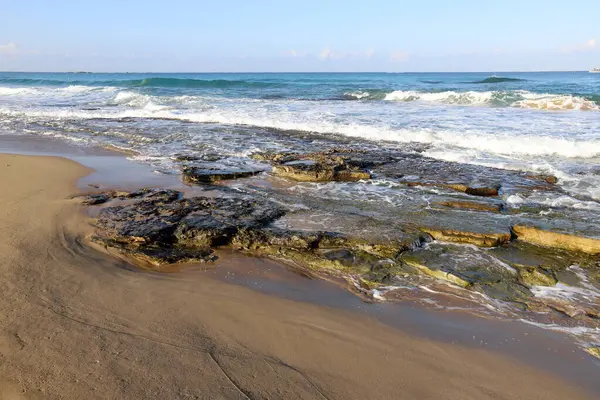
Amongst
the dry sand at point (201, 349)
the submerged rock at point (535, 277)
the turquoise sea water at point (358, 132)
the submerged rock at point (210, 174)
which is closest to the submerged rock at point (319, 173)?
the submerged rock at point (210, 174)

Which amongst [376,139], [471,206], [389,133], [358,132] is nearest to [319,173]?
[471,206]

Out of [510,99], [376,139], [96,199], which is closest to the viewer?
[96,199]

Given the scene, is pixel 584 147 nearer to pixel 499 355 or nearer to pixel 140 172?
pixel 499 355

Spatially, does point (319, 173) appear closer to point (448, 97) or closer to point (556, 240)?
point (556, 240)

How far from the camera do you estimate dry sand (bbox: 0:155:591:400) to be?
2.45m

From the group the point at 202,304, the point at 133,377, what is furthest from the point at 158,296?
the point at 133,377

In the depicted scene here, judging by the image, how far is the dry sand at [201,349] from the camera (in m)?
2.45

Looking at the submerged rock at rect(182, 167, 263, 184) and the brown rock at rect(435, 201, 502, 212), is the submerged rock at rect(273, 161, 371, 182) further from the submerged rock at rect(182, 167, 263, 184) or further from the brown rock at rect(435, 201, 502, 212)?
the brown rock at rect(435, 201, 502, 212)

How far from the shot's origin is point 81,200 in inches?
227

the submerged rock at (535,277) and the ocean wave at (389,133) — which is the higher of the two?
the ocean wave at (389,133)

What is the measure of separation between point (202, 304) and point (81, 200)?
335 centimetres

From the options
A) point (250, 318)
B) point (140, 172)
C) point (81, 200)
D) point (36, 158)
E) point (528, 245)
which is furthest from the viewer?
point (36, 158)

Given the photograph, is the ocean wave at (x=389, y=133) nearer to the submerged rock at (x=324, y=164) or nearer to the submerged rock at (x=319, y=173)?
the submerged rock at (x=324, y=164)

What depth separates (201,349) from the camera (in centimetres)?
279
